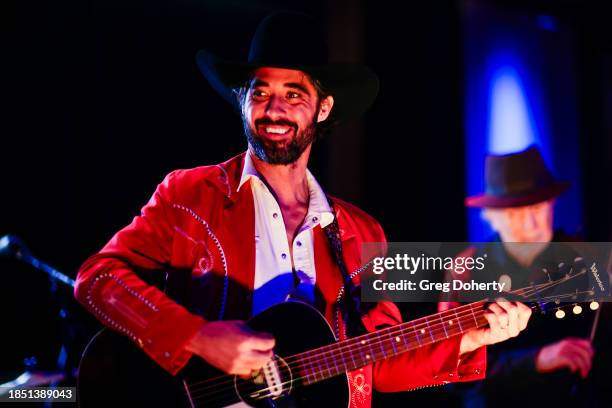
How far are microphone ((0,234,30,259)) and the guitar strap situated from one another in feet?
3.95

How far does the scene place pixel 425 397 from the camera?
11.3 feet

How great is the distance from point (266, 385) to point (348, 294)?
1.57 ft

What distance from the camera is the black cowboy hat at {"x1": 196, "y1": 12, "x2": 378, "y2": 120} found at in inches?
86.9

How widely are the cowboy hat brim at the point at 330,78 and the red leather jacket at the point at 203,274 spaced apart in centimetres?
31

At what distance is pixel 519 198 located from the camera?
11.8 ft

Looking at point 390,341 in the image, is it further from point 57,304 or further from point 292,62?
point 57,304

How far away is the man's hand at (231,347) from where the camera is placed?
179 centimetres

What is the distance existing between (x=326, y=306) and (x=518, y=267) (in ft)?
4.31

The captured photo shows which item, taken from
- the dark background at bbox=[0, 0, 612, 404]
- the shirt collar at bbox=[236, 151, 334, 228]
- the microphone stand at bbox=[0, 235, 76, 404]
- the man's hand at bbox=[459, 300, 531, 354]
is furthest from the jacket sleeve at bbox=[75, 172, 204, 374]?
the man's hand at bbox=[459, 300, 531, 354]

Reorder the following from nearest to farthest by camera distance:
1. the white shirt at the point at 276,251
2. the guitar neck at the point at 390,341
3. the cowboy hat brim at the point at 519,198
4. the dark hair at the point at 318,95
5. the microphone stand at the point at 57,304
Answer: the guitar neck at the point at 390,341
the white shirt at the point at 276,251
the dark hair at the point at 318,95
the microphone stand at the point at 57,304
the cowboy hat brim at the point at 519,198

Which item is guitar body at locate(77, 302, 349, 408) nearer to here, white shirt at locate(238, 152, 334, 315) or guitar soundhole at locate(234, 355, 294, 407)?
guitar soundhole at locate(234, 355, 294, 407)

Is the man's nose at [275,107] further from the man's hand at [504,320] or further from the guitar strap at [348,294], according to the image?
the man's hand at [504,320]

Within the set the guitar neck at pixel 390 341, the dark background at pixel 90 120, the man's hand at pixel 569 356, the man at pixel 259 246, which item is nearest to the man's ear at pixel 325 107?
the man at pixel 259 246

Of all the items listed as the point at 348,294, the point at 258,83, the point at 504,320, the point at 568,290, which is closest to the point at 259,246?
the point at 348,294
